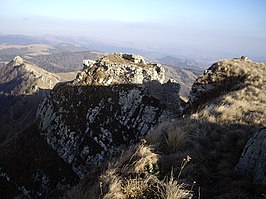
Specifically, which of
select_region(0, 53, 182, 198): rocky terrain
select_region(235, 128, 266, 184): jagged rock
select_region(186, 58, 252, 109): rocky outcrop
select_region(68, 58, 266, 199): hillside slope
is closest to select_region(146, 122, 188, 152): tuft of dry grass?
select_region(68, 58, 266, 199): hillside slope

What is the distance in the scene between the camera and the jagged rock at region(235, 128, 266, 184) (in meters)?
6.55

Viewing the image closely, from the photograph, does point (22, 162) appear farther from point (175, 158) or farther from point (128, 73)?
point (175, 158)

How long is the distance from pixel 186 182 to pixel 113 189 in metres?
1.70

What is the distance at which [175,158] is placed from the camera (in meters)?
7.55

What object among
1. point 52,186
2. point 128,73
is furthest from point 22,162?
point 128,73

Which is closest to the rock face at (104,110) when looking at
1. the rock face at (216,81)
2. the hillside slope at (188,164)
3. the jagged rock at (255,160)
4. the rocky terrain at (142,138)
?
the rocky terrain at (142,138)

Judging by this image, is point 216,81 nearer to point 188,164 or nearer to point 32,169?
point 188,164

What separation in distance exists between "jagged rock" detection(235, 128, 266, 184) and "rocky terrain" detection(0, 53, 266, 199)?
26 millimetres

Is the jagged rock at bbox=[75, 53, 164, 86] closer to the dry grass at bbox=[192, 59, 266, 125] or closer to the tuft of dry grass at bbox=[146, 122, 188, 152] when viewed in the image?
the dry grass at bbox=[192, 59, 266, 125]

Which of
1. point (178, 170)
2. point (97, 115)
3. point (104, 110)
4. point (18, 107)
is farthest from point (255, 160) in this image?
point (18, 107)

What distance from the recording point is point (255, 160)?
7.05 metres

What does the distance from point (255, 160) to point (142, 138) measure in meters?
3.67

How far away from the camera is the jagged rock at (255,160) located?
6.55m

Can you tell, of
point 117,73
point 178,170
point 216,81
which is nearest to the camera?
point 178,170
